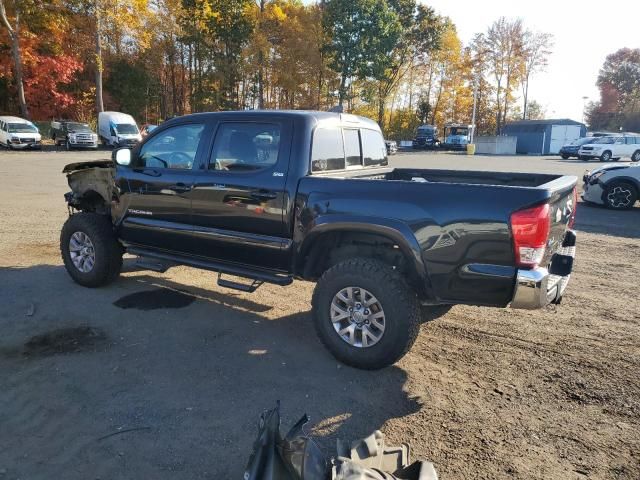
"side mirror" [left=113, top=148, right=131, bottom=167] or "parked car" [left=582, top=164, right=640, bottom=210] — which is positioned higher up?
"side mirror" [left=113, top=148, right=131, bottom=167]

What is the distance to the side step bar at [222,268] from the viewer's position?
14.3 feet

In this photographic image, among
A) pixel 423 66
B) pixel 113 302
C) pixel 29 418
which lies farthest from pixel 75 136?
pixel 423 66

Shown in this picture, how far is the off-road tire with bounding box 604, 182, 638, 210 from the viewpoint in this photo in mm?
11820

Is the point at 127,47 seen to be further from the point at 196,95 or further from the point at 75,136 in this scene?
the point at 75,136

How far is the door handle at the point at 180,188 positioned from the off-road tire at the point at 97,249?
1.17 m

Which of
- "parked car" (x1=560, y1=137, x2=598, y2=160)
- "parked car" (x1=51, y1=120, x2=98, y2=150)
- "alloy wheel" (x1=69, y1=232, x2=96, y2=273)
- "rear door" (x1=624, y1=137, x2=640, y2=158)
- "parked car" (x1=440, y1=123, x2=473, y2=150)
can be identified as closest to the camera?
"alloy wheel" (x1=69, y1=232, x2=96, y2=273)

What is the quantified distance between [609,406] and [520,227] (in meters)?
1.40

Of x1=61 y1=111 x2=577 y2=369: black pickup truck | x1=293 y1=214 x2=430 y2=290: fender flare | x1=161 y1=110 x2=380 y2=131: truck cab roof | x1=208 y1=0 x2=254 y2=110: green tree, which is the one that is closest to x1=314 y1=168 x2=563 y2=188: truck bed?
x1=61 y1=111 x2=577 y2=369: black pickup truck

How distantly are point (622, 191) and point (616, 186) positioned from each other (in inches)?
7.1

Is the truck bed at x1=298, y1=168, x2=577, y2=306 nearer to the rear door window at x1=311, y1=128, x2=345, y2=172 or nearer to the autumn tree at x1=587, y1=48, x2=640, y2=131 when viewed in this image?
the rear door window at x1=311, y1=128, x2=345, y2=172

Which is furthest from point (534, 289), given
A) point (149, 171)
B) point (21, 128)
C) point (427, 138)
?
point (427, 138)

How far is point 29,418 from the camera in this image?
312 cm

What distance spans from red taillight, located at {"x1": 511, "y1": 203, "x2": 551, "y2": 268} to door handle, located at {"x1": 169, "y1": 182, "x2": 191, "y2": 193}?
303 cm

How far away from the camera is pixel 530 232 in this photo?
10.6ft
